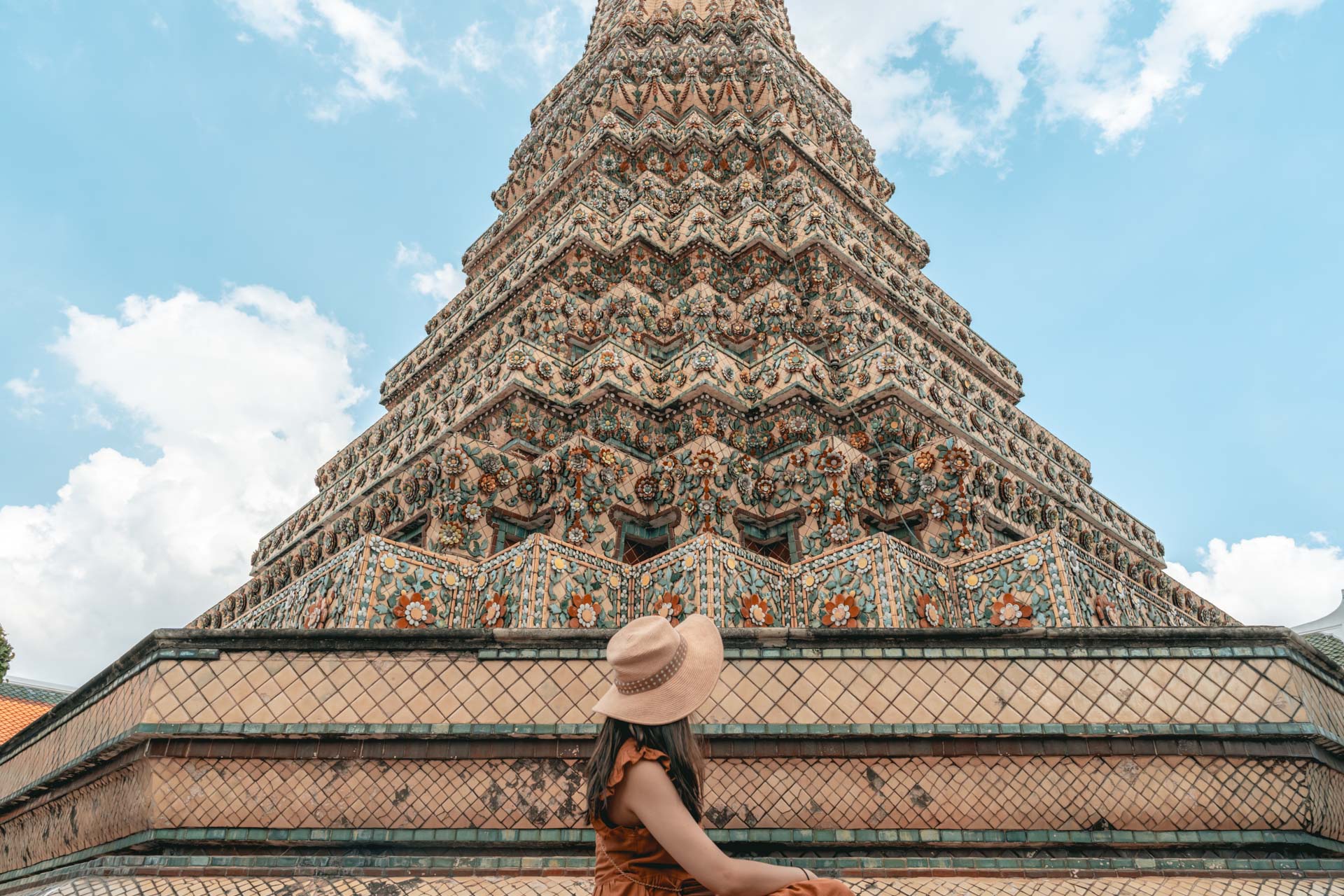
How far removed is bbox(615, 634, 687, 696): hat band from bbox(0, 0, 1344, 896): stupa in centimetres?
180

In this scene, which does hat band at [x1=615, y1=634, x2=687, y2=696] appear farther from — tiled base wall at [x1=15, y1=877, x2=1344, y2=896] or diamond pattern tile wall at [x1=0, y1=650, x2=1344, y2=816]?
diamond pattern tile wall at [x1=0, y1=650, x2=1344, y2=816]

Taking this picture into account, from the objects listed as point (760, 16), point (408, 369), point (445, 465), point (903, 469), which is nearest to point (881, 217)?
point (760, 16)

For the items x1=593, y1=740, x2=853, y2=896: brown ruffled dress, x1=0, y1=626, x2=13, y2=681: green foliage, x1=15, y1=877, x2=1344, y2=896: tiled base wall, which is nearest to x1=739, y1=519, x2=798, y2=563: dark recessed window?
x1=15, y1=877, x2=1344, y2=896: tiled base wall

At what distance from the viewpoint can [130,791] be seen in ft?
15.0

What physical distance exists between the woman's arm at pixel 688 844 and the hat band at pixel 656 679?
0.21 meters

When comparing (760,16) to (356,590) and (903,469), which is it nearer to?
(903,469)

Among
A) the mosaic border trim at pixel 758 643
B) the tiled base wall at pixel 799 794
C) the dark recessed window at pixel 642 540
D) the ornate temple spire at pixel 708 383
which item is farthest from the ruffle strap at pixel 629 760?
the dark recessed window at pixel 642 540

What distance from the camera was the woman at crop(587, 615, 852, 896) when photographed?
2.38 meters

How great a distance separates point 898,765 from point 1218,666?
5.51 feet

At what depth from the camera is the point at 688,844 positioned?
2328mm

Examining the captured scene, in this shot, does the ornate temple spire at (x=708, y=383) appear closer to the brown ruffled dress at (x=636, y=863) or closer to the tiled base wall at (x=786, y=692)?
the tiled base wall at (x=786, y=692)

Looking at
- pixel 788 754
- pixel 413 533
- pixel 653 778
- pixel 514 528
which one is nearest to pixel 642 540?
pixel 514 528

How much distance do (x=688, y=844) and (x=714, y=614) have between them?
201 inches

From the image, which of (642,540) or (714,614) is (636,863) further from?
(642,540)
